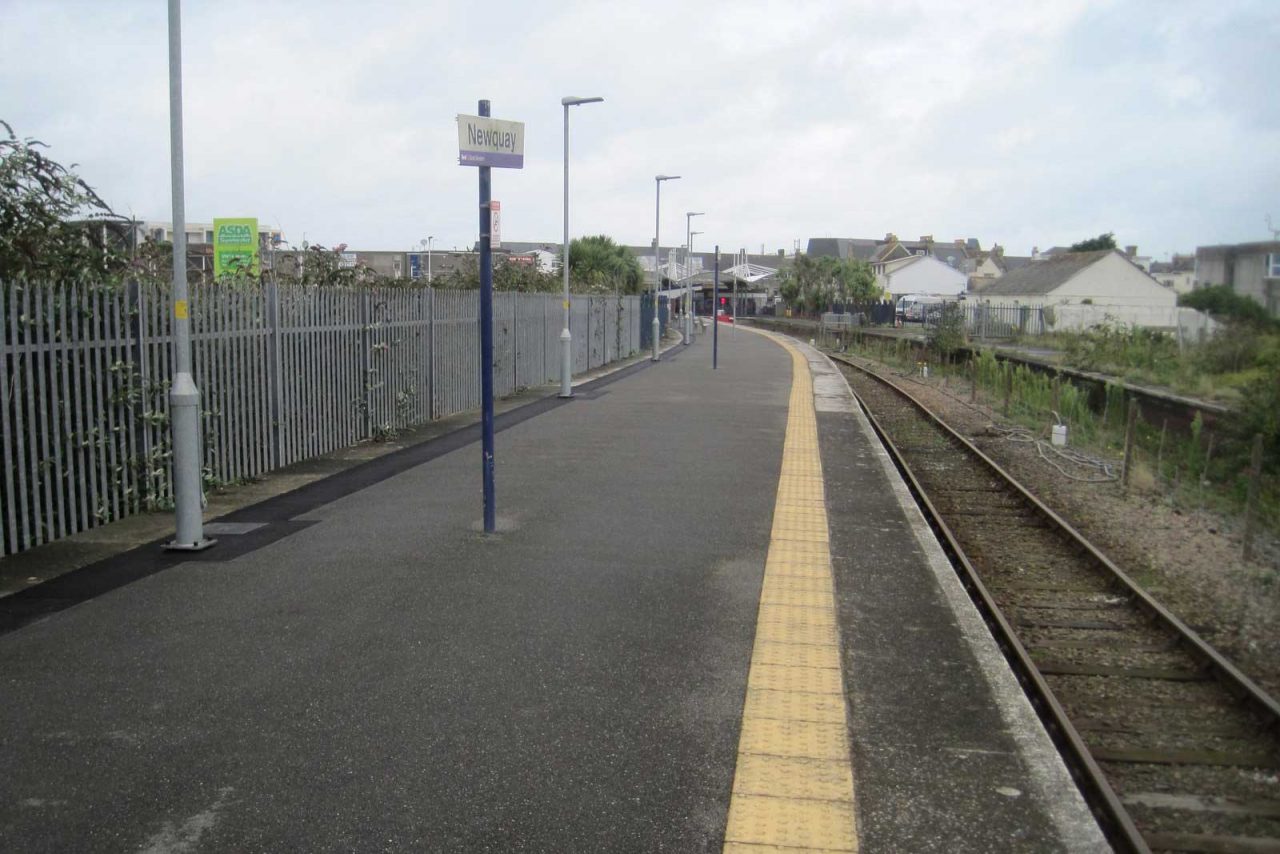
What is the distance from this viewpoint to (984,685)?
18.7ft

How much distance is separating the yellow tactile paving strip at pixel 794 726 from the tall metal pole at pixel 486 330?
2177 mm

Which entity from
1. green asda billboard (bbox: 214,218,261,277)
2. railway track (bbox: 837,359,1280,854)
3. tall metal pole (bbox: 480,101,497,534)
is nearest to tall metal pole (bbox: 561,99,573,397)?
green asda billboard (bbox: 214,218,261,277)

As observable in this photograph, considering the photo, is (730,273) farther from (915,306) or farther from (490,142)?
(490,142)

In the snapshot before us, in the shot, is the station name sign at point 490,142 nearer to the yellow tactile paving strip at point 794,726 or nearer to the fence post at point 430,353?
Answer: the yellow tactile paving strip at point 794,726

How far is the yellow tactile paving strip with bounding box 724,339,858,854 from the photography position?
414 centimetres

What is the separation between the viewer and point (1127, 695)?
6.52 m

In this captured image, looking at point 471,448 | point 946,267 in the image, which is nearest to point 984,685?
point 471,448

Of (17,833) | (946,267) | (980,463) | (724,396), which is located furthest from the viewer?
(946,267)

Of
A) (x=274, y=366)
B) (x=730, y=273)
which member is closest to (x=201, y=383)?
(x=274, y=366)

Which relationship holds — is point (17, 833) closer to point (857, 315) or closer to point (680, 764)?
point (680, 764)

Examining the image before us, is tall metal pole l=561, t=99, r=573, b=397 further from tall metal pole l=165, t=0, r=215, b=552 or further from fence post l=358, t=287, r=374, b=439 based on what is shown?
tall metal pole l=165, t=0, r=215, b=552

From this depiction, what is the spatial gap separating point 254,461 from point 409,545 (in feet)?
11.6

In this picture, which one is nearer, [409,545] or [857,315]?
[409,545]

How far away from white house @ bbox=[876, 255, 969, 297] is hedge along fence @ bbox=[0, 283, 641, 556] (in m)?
93.6
